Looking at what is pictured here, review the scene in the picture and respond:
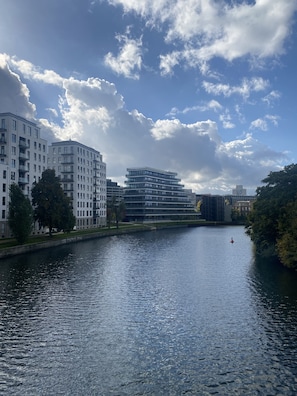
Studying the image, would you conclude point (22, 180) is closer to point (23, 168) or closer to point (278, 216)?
point (23, 168)

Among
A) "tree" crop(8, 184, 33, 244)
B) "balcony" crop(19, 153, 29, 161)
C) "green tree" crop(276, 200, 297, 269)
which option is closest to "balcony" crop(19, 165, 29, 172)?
"balcony" crop(19, 153, 29, 161)

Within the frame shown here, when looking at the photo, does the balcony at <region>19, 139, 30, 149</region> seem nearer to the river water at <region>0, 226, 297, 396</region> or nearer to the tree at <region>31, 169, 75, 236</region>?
the tree at <region>31, 169, 75, 236</region>

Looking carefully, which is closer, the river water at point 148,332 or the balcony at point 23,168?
the river water at point 148,332

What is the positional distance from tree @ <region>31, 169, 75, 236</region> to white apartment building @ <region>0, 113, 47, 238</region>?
765 centimetres

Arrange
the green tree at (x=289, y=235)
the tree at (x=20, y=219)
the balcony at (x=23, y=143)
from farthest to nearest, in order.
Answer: the balcony at (x=23, y=143) < the tree at (x=20, y=219) < the green tree at (x=289, y=235)

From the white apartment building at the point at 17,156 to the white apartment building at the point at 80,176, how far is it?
87.7 feet

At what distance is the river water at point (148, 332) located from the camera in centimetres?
2128

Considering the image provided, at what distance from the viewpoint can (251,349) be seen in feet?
85.0

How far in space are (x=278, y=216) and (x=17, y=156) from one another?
73.0 m

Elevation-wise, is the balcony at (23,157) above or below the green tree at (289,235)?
above

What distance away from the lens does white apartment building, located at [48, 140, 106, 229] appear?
13552 centimetres

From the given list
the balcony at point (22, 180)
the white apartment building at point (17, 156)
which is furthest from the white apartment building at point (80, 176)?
the balcony at point (22, 180)

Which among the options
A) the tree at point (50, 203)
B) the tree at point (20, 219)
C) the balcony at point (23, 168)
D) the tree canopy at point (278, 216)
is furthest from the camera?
the balcony at point (23, 168)

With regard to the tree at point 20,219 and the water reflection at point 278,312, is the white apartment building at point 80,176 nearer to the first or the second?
the tree at point 20,219
